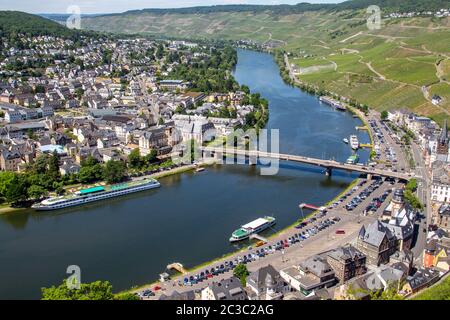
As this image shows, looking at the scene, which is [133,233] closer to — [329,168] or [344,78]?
[329,168]

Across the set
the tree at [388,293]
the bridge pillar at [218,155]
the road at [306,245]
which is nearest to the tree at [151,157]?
the bridge pillar at [218,155]

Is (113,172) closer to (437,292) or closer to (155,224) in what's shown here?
(155,224)

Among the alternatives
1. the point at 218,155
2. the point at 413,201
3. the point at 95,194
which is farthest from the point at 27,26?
the point at 413,201

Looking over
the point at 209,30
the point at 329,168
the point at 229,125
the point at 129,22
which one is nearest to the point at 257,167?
the point at 329,168

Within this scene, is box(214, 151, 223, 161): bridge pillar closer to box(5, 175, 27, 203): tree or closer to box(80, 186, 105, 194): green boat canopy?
box(80, 186, 105, 194): green boat canopy

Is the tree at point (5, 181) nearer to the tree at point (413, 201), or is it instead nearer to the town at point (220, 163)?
the town at point (220, 163)
